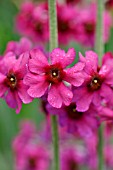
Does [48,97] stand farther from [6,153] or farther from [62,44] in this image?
[6,153]

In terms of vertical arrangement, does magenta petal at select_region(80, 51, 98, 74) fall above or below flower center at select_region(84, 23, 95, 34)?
above

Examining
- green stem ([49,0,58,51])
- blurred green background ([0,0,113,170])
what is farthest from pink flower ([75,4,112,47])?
green stem ([49,0,58,51])

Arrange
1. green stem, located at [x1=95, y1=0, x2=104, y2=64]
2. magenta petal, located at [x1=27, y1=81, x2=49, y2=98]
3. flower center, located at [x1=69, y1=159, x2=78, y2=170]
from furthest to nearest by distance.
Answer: flower center, located at [x1=69, y1=159, x2=78, y2=170], green stem, located at [x1=95, y1=0, x2=104, y2=64], magenta petal, located at [x1=27, y1=81, x2=49, y2=98]

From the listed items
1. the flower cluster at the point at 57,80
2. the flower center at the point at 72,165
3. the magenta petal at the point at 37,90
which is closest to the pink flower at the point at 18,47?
the flower cluster at the point at 57,80

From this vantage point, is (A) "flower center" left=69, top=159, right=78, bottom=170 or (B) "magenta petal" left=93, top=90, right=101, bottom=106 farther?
(A) "flower center" left=69, top=159, right=78, bottom=170

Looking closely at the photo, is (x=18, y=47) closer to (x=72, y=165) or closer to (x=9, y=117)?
(x=72, y=165)

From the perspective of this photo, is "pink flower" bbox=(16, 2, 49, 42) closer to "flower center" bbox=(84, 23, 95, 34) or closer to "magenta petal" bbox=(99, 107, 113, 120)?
"flower center" bbox=(84, 23, 95, 34)

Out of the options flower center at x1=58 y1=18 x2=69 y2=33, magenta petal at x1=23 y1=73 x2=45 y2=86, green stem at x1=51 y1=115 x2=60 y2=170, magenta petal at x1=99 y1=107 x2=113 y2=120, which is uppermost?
flower center at x1=58 y1=18 x2=69 y2=33
